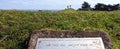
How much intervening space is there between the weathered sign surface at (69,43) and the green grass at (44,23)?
0.57 meters

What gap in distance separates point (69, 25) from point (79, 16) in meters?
0.96

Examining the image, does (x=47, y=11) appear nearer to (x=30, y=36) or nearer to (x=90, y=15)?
(x=90, y=15)

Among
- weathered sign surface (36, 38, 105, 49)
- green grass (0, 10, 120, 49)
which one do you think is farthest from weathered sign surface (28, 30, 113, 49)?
green grass (0, 10, 120, 49)

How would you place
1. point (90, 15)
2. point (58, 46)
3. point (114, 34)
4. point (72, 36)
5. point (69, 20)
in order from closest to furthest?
point (58, 46)
point (72, 36)
point (114, 34)
point (69, 20)
point (90, 15)

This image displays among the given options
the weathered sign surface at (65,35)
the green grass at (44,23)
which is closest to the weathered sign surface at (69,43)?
the weathered sign surface at (65,35)

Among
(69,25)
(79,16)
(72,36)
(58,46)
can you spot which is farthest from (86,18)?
(58,46)

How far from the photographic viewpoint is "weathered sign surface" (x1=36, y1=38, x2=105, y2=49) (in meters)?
5.47

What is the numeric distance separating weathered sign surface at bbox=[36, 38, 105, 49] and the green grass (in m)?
0.57

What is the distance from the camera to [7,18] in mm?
7395

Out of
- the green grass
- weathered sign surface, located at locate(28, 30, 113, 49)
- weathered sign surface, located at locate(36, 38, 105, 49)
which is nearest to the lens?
weathered sign surface, located at locate(36, 38, 105, 49)

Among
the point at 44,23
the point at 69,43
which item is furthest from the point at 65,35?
the point at 44,23

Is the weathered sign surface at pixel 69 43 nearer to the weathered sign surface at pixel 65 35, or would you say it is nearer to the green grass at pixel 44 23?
the weathered sign surface at pixel 65 35

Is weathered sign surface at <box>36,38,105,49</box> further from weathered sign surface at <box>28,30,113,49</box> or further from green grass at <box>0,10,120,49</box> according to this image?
green grass at <box>0,10,120,49</box>

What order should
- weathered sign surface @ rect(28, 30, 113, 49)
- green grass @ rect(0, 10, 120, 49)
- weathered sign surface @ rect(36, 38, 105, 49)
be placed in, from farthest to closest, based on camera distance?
1. green grass @ rect(0, 10, 120, 49)
2. weathered sign surface @ rect(28, 30, 113, 49)
3. weathered sign surface @ rect(36, 38, 105, 49)
